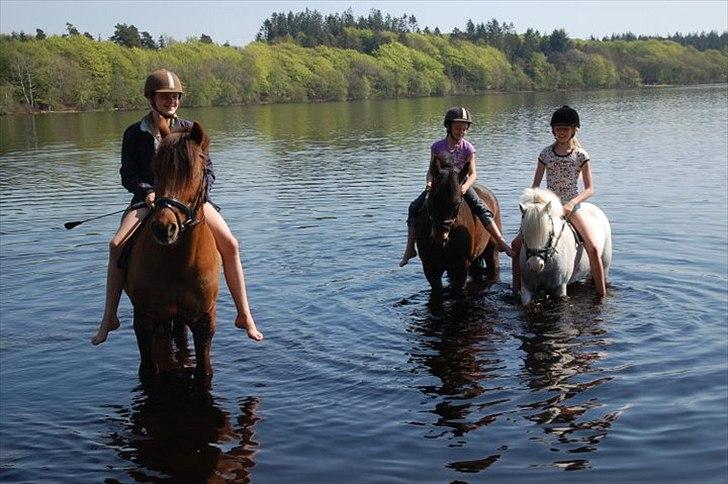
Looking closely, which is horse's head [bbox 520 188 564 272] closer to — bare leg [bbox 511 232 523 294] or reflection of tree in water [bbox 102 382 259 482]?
bare leg [bbox 511 232 523 294]

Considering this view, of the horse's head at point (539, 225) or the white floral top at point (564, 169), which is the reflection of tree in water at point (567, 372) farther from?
the white floral top at point (564, 169)

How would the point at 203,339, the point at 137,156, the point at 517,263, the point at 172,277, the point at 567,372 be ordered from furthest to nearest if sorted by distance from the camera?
the point at 517,263
the point at 567,372
the point at 203,339
the point at 137,156
the point at 172,277

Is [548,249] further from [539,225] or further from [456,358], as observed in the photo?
[456,358]

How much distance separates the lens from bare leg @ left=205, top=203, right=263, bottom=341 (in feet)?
25.2

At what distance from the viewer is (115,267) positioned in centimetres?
777

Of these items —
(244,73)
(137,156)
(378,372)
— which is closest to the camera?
(137,156)

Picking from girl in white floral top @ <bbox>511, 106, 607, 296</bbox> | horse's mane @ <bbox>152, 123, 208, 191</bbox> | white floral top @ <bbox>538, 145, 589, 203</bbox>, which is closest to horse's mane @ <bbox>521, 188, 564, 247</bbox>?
girl in white floral top @ <bbox>511, 106, 607, 296</bbox>

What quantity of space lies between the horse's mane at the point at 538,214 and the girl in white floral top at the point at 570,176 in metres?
0.54

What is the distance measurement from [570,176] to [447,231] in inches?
79.1

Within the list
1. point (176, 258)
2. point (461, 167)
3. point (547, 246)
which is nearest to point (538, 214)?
point (547, 246)

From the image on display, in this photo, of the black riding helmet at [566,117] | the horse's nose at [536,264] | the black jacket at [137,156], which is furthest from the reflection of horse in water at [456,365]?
the black jacket at [137,156]

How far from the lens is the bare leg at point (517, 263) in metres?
11.4

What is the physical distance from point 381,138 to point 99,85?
80.4 metres

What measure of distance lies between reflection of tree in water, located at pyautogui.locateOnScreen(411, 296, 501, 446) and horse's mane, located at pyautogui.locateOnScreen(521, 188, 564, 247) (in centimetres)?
124
